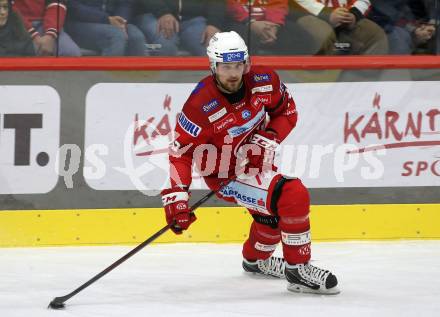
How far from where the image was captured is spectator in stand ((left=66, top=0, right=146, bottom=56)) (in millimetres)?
6648

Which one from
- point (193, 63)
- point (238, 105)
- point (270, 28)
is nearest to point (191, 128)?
point (238, 105)

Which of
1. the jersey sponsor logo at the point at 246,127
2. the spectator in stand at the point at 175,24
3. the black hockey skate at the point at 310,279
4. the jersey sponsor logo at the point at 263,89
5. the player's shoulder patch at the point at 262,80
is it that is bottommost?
the black hockey skate at the point at 310,279

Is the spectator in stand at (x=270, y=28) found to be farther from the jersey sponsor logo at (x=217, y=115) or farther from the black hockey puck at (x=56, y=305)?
the black hockey puck at (x=56, y=305)

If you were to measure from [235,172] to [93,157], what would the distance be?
1.31 meters

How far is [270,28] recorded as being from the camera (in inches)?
269

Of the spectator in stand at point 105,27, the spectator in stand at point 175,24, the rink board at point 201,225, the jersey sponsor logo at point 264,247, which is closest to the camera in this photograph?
the jersey sponsor logo at point 264,247

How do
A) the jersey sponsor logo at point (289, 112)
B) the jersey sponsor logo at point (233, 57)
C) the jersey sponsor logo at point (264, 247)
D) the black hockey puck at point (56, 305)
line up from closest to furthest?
the black hockey puck at point (56, 305), the jersey sponsor logo at point (233, 57), the jersey sponsor logo at point (289, 112), the jersey sponsor logo at point (264, 247)

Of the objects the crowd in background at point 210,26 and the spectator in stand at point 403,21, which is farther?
the spectator in stand at point 403,21

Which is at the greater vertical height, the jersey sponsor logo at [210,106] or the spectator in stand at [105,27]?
the spectator in stand at [105,27]

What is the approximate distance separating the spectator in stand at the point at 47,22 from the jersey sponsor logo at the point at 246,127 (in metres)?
1.66

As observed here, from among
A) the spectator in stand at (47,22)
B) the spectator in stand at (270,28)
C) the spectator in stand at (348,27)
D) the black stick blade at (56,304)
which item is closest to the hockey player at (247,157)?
the black stick blade at (56,304)

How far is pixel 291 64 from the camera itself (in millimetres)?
6598

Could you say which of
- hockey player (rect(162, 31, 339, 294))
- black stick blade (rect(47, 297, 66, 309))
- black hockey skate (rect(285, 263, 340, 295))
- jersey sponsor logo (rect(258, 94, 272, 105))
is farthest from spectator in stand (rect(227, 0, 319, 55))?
black stick blade (rect(47, 297, 66, 309))

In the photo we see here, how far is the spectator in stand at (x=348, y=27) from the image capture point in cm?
686
